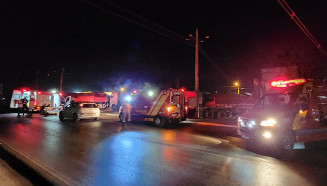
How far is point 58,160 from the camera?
6.48 meters

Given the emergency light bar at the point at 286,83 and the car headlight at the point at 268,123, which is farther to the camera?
the emergency light bar at the point at 286,83

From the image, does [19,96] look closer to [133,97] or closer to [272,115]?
[133,97]

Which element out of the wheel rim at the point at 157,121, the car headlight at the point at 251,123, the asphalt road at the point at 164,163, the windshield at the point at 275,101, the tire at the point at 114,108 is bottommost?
the asphalt road at the point at 164,163

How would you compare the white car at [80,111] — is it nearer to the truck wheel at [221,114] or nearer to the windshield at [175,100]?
the windshield at [175,100]

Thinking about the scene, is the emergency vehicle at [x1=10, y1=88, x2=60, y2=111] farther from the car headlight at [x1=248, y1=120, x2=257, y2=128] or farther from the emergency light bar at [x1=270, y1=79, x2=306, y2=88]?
the emergency light bar at [x1=270, y1=79, x2=306, y2=88]

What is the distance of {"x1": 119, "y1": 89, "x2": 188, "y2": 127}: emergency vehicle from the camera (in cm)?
1488

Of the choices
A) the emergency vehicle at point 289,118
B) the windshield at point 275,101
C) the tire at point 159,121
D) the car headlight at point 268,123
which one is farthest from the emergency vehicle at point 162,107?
the car headlight at point 268,123

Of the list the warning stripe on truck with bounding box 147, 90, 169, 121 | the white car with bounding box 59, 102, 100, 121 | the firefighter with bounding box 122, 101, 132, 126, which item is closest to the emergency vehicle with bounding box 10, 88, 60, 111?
the white car with bounding box 59, 102, 100, 121

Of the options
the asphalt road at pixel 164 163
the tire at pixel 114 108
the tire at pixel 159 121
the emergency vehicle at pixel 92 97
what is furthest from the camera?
the emergency vehicle at pixel 92 97

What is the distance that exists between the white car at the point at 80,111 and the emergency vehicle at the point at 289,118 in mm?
12790

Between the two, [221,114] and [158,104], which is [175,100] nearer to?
[158,104]

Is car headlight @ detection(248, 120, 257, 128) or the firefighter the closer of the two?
car headlight @ detection(248, 120, 257, 128)

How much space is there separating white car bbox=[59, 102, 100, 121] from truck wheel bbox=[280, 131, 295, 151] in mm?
14176

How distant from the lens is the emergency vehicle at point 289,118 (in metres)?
7.54
